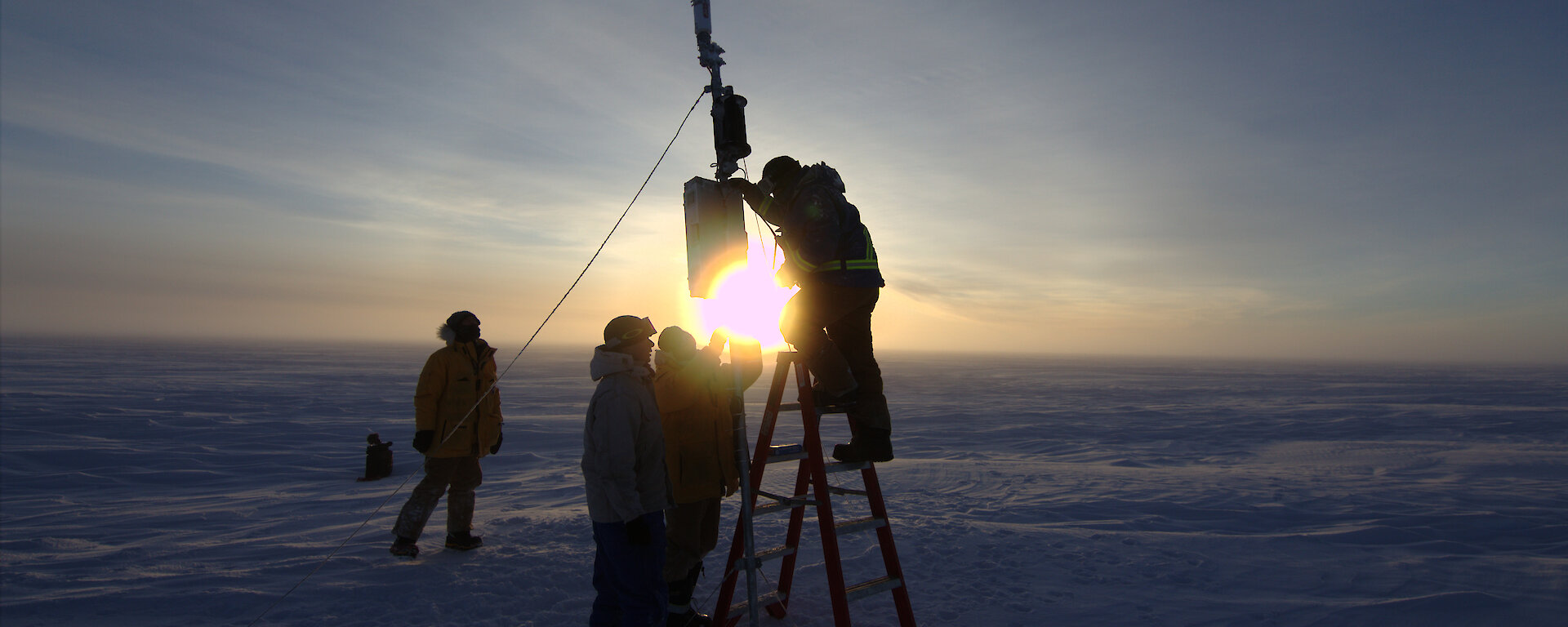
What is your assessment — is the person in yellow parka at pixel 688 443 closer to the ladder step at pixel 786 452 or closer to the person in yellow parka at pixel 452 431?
the ladder step at pixel 786 452

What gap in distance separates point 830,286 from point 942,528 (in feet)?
11.2

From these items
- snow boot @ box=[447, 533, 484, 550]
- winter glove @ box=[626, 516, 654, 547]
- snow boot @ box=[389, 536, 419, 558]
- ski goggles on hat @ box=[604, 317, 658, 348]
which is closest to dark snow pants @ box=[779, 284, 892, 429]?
ski goggles on hat @ box=[604, 317, 658, 348]

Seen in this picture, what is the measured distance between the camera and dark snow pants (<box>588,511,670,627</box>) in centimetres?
312

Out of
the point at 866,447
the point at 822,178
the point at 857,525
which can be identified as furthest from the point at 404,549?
the point at 822,178

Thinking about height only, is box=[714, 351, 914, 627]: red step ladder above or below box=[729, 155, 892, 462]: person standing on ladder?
below

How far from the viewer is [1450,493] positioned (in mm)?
7230

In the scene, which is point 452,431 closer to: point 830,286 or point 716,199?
point 716,199

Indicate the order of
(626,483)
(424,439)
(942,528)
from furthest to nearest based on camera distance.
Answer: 1. (942,528)
2. (424,439)
3. (626,483)

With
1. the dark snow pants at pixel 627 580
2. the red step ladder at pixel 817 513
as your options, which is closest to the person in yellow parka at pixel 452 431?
the dark snow pants at pixel 627 580

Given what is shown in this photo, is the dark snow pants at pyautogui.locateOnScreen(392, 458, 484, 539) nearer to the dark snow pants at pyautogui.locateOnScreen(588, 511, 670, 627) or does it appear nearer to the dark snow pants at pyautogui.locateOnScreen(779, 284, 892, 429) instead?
the dark snow pants at pyautogui.locateOnScreen(588, 511, 670, 627)

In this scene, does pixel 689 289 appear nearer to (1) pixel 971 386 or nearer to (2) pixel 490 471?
(2) pixel 490 471

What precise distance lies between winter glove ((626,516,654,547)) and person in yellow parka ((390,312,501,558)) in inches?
85.5

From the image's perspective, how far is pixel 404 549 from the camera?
4.77 m

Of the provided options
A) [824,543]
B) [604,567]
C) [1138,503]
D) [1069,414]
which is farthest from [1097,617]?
[1069,414]
